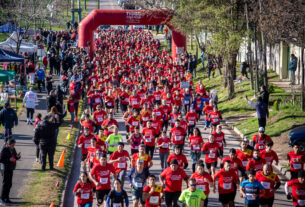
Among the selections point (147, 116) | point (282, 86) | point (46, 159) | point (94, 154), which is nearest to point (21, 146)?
point (46, 159)

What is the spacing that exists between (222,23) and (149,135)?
1222cm

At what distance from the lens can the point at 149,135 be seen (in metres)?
15.5

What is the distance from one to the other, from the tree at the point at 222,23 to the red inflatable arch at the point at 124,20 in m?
8.61

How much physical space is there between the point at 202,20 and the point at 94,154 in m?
15.6

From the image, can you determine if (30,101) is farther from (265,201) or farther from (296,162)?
(265,201)

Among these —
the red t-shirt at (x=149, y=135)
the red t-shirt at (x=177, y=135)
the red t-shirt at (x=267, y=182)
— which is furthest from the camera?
the red t-shirt at (x=177, y=135)

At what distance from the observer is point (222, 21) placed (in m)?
26.1

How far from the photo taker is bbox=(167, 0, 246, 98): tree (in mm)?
26156

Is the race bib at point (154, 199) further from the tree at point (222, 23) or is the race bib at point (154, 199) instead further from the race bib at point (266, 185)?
the tree at point (222, 23)

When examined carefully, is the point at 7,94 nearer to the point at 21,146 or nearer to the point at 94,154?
the point at 21,146

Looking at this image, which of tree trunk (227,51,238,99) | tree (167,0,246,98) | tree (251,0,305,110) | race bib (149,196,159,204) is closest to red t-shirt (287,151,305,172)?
race bib (149,196,159,204)

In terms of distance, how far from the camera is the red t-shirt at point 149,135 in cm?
1553

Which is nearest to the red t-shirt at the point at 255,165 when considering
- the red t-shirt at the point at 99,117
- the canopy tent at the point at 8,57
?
the red t-shirt at the point at 99,117

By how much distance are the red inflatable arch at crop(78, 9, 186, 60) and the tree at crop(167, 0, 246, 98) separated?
8.61 m
